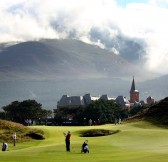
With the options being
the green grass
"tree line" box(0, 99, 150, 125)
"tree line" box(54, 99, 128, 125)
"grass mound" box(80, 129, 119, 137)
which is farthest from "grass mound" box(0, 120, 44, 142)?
"tree line" box(0, 99, 150, 125)

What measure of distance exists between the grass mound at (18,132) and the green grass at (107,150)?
1.33 metres

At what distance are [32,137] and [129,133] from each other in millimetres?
12305

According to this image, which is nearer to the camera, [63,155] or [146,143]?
[63,155]

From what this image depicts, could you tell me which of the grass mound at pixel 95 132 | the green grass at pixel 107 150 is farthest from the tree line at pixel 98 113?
the green grass at pixel 107 150

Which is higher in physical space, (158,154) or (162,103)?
(162,103)

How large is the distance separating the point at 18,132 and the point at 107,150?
78.9 feet

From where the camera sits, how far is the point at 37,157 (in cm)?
3434

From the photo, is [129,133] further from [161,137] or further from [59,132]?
[59,132]

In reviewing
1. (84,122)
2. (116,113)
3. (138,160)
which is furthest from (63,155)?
(116,113)

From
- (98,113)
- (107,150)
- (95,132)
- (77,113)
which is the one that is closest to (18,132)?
(95,132)

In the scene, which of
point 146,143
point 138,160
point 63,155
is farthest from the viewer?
point 146,143

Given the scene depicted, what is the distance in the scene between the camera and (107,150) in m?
39.3

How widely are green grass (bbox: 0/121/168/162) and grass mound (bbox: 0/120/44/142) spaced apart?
1332 millimetres

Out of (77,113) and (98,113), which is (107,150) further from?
(77,113)
